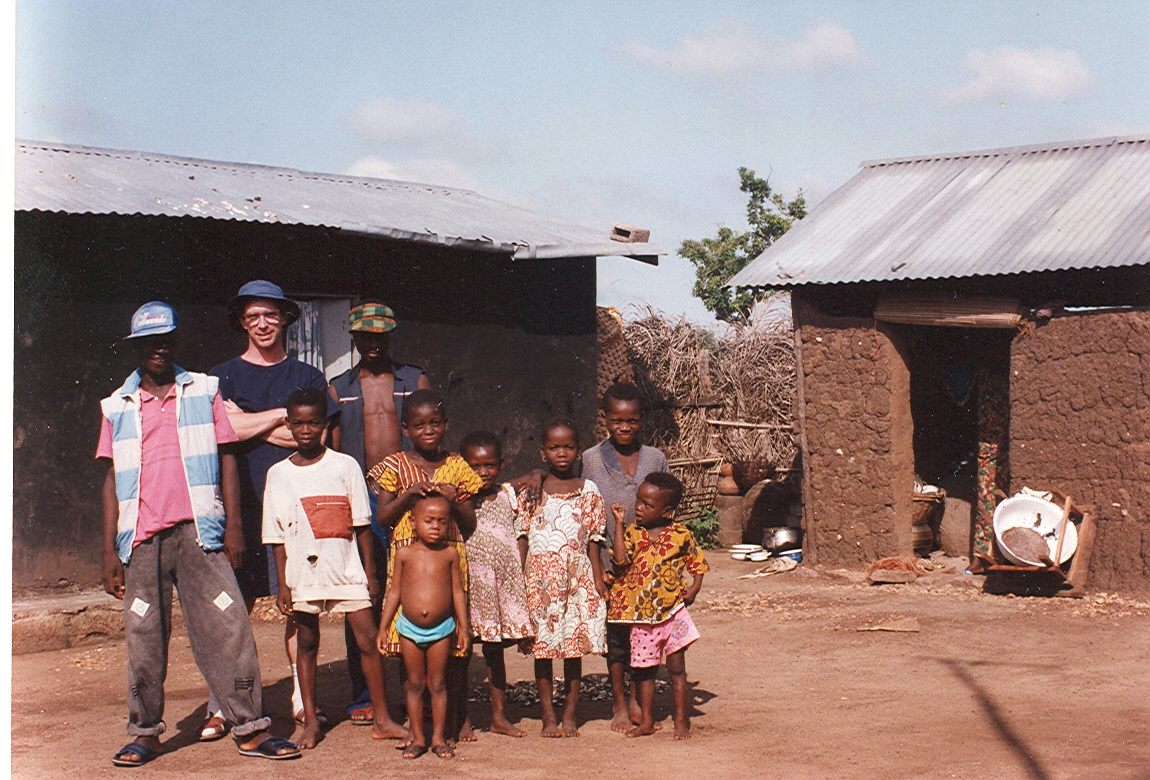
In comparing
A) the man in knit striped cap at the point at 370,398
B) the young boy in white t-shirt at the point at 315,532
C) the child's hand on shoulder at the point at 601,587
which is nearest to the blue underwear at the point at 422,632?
the young boy in white t-shirt at the point at 315,532

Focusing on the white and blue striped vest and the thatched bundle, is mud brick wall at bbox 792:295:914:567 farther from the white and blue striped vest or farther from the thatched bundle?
the white and blue striped vest

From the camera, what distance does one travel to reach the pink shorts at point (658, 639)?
15.3 ft

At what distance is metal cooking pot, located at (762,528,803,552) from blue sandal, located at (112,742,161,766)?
24.2 ft

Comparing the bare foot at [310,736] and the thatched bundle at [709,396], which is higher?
the thatched bundle at [709,396]

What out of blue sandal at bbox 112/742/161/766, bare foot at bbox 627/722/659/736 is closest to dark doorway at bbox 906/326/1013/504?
bare foot at bbox 627/722/659/736

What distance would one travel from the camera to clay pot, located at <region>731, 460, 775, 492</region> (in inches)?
469

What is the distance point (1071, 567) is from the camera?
843 cm

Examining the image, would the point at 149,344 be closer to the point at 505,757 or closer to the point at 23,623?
the point at 505,757

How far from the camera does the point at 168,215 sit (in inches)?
285

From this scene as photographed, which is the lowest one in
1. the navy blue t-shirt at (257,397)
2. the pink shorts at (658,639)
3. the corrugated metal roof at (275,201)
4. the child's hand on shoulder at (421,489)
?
the pink shorts at (658,639)

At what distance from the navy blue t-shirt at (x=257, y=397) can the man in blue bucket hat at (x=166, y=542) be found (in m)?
0.27

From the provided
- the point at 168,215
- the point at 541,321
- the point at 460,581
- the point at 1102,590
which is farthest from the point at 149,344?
the point at 1102,590

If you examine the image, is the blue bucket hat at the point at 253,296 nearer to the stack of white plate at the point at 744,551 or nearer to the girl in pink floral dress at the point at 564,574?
the girl in pink floral dress at the point at 564,574

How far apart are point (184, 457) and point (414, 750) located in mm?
1381
